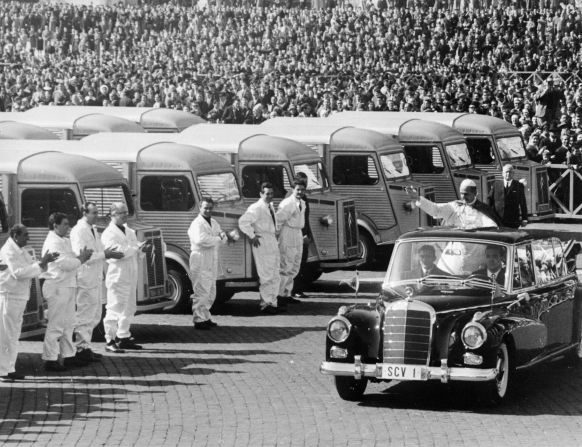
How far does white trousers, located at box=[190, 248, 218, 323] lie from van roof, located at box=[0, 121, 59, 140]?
7.63 metres

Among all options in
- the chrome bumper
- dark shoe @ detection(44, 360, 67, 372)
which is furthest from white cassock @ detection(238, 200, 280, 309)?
the chrome bumper

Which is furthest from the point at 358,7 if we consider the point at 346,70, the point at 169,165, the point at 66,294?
the point at 66,294

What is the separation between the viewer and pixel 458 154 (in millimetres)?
27266

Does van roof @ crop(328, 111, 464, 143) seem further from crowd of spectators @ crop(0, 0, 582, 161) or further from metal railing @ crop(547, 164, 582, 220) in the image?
metal railing @ crop(547, 164, 582, 220)

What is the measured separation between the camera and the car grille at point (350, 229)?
22281 millimetres

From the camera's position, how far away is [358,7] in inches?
1897

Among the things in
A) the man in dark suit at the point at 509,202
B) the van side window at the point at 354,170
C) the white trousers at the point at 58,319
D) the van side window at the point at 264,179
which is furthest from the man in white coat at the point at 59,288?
the van side window at the point at 354,170

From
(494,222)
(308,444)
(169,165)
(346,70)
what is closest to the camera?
(308,444)

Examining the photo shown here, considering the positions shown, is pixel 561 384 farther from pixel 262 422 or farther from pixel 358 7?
pixel 358 7

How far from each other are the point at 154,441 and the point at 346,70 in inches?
1206

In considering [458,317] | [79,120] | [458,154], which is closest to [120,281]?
[458,317]

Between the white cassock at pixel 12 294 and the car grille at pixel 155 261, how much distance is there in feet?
11.6

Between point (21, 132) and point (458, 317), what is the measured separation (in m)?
13.7

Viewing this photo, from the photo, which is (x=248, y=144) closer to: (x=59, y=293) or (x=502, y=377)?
(x=59, y=293)
